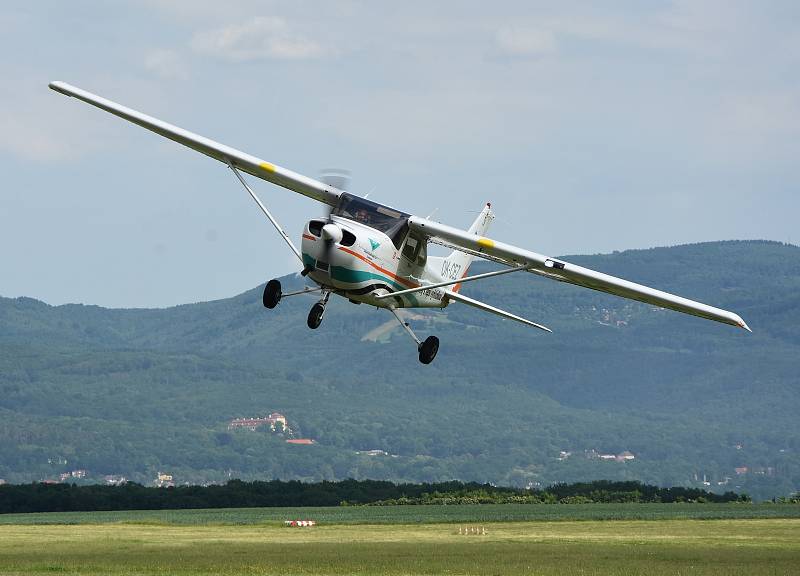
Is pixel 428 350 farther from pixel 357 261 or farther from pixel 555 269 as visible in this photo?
pixel 357 261

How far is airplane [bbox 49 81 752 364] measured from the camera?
43688 mm

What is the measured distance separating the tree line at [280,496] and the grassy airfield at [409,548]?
2649 centimetres

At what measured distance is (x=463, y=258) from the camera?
186 feet

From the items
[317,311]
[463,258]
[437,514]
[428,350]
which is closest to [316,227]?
[317,311]

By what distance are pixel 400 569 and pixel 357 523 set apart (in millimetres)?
35340

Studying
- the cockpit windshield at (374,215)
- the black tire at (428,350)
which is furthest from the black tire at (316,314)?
the black tire at (428,350)

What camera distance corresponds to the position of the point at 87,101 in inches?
2083

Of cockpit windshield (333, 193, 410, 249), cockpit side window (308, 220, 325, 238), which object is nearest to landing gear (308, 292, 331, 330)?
cockpit side window (308, 220, 325, 238)

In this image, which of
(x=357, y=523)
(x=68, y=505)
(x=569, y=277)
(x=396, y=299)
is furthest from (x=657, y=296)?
(x=68, y=505)

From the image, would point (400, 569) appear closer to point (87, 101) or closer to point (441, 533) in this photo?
point (87, 101)

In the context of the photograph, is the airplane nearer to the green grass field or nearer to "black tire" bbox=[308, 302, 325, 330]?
"black tire" bbox=[308, 302, 325, 330]

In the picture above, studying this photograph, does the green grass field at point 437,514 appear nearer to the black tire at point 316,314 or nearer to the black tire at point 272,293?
the black tire at point 272,293

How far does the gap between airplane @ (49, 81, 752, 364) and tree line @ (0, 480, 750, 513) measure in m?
64.4

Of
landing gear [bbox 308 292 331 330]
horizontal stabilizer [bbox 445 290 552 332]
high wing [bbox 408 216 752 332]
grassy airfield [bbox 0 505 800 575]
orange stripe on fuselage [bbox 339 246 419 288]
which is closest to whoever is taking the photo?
orange stripe on fuselage [bbox 339 246 419 288]
